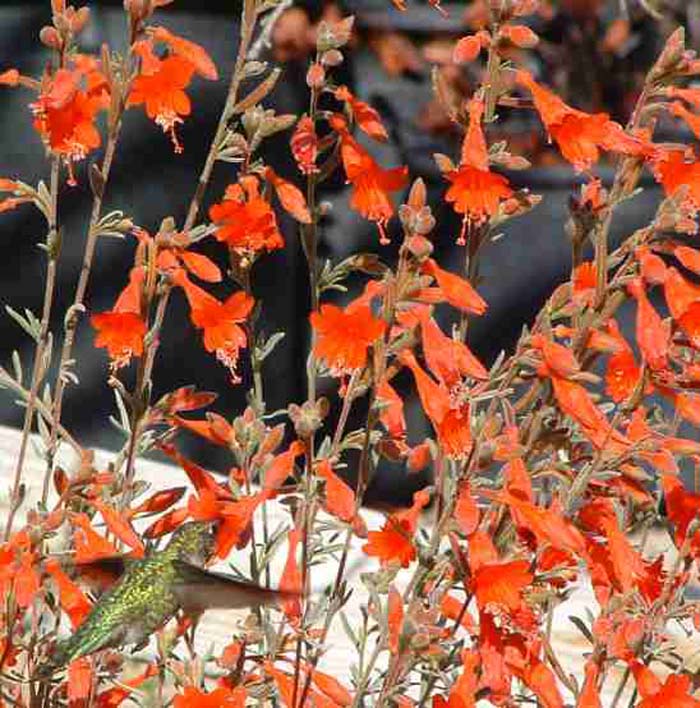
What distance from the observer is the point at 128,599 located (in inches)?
92.1

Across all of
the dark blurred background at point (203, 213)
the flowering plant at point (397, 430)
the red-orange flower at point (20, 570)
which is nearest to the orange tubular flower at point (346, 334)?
the flowering plant at point (397, 430)

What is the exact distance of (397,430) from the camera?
246cm

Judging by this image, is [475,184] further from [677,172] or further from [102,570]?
[102,570]

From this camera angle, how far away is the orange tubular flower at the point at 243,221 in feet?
7.92

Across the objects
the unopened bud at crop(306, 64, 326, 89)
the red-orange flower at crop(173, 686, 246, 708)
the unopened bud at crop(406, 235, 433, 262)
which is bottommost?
the red-orange flower at crop(173, 686, 246, 708)

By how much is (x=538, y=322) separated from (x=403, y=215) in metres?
0.27

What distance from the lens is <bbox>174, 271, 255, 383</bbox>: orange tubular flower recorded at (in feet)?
8.14

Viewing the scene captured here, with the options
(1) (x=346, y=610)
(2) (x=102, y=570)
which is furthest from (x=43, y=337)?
(1) (x=346, y=610)

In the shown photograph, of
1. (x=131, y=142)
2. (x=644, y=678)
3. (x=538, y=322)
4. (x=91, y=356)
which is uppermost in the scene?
(x=538, y=322)

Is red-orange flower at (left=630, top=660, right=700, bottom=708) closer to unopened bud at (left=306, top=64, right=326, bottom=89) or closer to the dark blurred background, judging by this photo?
unopened bud at (left=306, top=64, right=326, bottom=89)

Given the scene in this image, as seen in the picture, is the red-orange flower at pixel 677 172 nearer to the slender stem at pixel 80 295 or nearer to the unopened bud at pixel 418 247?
the unopened bud at pixel 418 247

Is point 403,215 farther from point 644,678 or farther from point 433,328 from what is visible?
point 644,678

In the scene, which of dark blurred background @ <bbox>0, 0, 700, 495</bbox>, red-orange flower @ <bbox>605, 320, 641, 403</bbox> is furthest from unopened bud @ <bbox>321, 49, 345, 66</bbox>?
dark blurred background @ <bbox>0, 0, 700, 495</bbox>

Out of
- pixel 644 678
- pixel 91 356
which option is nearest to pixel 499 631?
pixel 644 678
